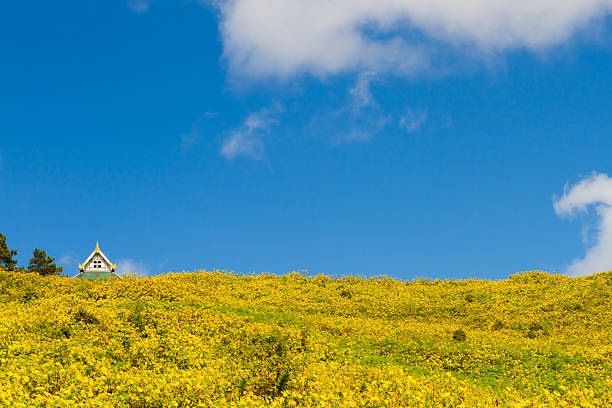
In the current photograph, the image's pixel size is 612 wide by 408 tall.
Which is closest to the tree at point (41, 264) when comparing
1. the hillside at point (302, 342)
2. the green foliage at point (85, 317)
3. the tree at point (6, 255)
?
the tree at point (6, 255)

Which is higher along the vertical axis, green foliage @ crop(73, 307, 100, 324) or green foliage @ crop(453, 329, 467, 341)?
green foliage @ crop(73, 307, 100, 324)

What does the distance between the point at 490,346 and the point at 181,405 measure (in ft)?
51.2

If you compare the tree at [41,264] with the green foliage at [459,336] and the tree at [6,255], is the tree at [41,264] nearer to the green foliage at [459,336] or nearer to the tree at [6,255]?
the tree at [6,255]

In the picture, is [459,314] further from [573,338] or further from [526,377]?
[526,377]

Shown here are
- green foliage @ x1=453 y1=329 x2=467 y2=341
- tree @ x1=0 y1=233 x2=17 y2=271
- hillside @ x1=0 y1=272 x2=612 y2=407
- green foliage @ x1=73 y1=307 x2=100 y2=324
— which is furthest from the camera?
tree @ x1=0 y1=233 x2=17 y2=271

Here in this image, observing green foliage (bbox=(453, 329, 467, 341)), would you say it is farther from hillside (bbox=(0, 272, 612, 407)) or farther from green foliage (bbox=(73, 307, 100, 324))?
green foliage (bbox=(73, 307, 100, 324))

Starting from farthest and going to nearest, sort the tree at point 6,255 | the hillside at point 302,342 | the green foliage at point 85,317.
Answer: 1. the tree at point 6,255
2. the green foliage at point 85,317
3. the hillside at point 302,342

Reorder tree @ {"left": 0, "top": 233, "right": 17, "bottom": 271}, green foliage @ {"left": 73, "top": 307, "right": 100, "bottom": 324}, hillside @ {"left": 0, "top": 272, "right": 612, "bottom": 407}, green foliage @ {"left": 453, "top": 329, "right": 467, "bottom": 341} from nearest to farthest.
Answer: hillside @ {"left": 0, "top": 272, "right": 612, "bottom": 407} → green foliage @ {"left": 73, "top": 307, "right": 100, "bottom": 324} → green foliage @ {"left": 453, "top": 329, "right": 467, "bottom": 341} → tree @ {"left": 0, "top": 233, "right": 17, "bottom": 271}

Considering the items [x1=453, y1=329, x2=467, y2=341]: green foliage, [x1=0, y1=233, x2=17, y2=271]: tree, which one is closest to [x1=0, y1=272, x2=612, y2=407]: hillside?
[x1=453, y1=329, x2=467, y2=341]: green foliage

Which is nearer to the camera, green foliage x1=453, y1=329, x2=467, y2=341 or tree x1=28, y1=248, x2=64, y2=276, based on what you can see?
green foliage x1=453, y1=329, x2=467, y2=341

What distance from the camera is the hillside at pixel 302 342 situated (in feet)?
45.8

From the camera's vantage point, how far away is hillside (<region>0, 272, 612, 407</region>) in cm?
1396

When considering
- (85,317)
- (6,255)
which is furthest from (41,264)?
(85,317)

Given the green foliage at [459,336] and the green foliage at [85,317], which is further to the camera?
the green foliage at [459,336]
